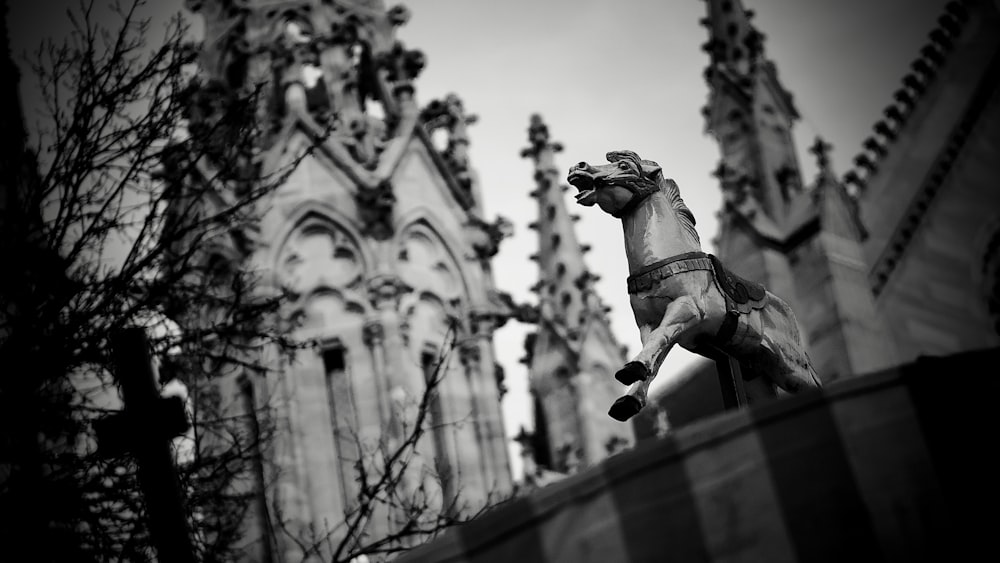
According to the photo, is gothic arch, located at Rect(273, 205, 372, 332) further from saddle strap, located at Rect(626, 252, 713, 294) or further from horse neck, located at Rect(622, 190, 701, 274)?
saddle strap, located at Rect(626, 252, 713, 294)

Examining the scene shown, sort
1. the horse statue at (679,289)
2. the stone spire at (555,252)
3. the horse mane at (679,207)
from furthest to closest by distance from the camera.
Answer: the stone spire at (555,252) → the horse mane at (679,207) → the horse statue at (679,289)

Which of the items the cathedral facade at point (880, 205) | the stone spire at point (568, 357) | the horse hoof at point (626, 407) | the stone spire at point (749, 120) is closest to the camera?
the horse hoof at point (626, 407)

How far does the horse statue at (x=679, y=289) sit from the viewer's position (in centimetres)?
1105

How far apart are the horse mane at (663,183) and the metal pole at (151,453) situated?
3399 millimetres

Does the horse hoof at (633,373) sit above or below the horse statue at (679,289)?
below

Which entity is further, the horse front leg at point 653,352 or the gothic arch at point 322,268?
the gothic arch at point 322,268

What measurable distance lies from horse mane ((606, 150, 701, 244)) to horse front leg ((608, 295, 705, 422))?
2.65 feet

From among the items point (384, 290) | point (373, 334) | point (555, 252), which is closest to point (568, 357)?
point (555, 252)

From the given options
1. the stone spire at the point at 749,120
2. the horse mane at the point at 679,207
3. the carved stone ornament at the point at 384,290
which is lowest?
the horse mane at the point at 679,207

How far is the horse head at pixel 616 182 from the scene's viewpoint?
37.2 feet

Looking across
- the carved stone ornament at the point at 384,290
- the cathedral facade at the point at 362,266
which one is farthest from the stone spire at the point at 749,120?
the carved stone ornament at the point at 384,290

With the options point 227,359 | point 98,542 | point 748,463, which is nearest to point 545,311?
point 227,359

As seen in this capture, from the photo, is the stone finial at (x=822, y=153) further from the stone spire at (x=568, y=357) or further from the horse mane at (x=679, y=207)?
the horse mane at (x=679, y=207)

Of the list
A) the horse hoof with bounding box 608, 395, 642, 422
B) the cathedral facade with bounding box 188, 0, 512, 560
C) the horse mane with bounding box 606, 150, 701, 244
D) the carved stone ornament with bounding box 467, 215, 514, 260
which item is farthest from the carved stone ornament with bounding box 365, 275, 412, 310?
the horse hoof with bounding box 608, 395, 642, 422
